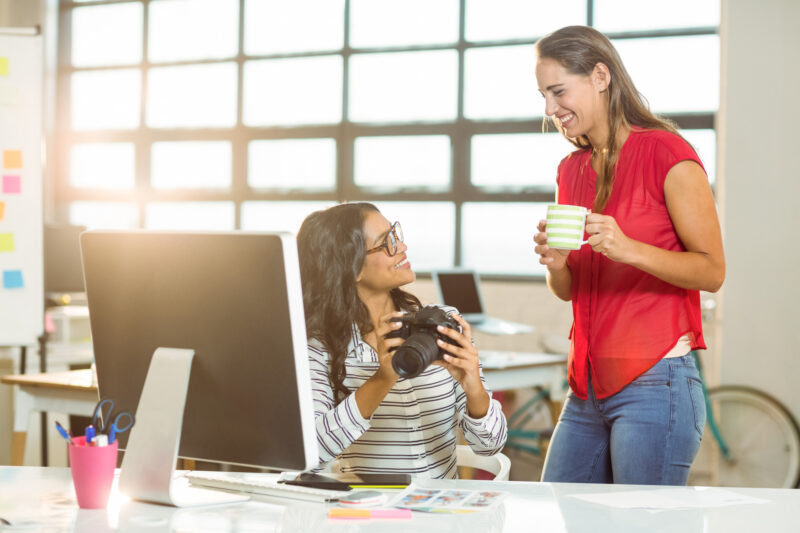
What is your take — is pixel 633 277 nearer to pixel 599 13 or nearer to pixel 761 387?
pixel 761 387

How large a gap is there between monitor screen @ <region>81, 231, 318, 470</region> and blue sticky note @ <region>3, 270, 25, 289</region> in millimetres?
2496

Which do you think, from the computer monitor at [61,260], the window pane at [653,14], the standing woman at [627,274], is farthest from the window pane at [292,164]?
the standing woman at [627,274]

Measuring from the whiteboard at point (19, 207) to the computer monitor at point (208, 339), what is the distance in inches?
98.4

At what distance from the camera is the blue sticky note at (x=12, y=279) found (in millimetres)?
3570

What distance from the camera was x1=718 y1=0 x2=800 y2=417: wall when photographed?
4270 mm

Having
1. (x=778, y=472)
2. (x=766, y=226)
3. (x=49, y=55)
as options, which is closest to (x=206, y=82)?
(x=49, y=55)

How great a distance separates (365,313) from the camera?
1882 mm

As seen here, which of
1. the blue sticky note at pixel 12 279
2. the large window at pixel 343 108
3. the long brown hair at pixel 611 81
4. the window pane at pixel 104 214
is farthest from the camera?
the window pane at pixel 104 214

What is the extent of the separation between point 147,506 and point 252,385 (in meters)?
0.27

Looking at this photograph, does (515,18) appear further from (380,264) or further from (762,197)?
(380,264)

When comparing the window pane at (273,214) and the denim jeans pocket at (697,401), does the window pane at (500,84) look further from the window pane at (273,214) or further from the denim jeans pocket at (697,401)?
the denim jeans pocket at (697,401)

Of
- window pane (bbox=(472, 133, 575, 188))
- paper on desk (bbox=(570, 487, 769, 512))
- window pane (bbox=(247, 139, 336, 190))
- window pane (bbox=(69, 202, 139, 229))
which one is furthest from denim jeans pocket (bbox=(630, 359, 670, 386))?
window pane (bbox=(69, 202, 139, 229))

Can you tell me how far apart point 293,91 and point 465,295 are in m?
2.29

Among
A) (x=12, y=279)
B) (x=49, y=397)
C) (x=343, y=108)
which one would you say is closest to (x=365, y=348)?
(x=49, y=397)
